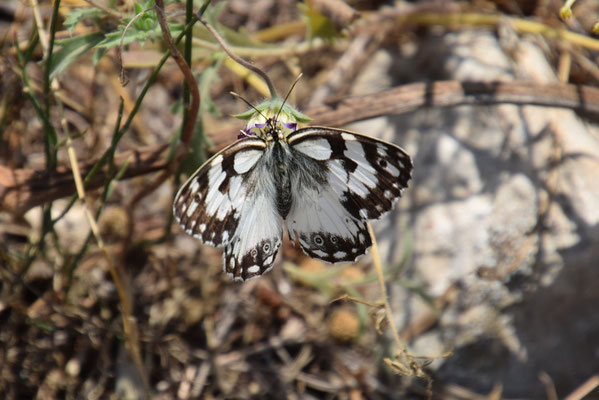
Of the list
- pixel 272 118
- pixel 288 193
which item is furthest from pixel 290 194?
pixel 272 118

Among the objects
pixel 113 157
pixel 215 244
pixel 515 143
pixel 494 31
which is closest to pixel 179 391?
pixel 215 244

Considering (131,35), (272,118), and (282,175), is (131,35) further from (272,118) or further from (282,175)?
(282,175)

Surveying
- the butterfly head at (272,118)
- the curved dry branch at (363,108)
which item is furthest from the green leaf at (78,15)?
the butterfly head at (272,118)

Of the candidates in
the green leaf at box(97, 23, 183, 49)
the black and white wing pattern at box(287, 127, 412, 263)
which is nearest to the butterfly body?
the black and white wing pattern at box(287, 127, 412, 263)

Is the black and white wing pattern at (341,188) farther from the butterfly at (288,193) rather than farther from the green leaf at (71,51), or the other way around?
the green leaf at (71,51)

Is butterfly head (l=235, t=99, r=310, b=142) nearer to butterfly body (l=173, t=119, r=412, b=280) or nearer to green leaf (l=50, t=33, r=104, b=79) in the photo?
butterfly body (l=173, t=119, r=412, b=280)

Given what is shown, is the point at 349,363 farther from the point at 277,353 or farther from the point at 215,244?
the point at 215,244
